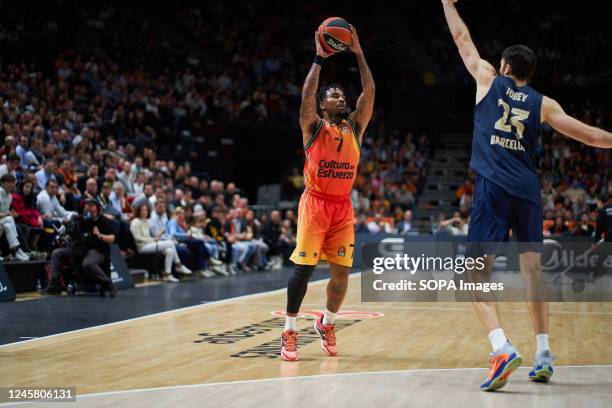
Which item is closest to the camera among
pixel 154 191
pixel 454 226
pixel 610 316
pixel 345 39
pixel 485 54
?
pixel 345 39

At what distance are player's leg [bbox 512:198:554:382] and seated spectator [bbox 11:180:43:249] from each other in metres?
9.13

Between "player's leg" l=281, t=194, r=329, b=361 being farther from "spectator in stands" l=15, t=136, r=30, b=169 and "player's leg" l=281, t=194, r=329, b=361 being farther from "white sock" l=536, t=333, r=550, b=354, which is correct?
"spectator in stands" l=15, t=136, r=30, b=169

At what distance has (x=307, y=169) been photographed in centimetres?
696

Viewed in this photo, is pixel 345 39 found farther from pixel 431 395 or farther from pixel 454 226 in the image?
pixel 454 226

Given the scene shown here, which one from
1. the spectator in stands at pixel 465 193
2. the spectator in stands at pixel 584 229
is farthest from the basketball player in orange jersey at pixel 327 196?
the spectator in stands at pixel 465 193

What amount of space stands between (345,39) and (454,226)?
580 inches

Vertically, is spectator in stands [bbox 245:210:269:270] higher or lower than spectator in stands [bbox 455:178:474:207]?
lower

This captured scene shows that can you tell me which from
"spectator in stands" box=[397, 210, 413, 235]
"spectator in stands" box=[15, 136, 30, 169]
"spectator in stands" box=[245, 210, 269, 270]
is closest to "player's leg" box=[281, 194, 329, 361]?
"spectator in stands" box=[15, 136, 30, 169]

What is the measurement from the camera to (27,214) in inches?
516

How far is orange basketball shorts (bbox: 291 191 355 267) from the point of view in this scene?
6797mm

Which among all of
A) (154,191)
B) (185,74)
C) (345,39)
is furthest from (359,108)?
(185,74)

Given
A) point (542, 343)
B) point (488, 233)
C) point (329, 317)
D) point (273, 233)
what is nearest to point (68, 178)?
point (273, 233)

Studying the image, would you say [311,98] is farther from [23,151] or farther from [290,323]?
[23,151]

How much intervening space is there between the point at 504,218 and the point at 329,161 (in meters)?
1.71
